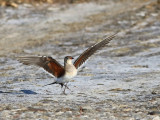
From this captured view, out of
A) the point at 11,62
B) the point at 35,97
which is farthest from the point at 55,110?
the point at 11,62

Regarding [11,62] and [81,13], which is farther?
[81,13]

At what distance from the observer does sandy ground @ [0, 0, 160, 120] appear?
276 inches

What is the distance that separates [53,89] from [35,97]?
4.20 ft

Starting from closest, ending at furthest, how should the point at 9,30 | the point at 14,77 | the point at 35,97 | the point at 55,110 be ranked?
the point at 55,110
the point at 35,97
the point at 14,77
the point at 9,30

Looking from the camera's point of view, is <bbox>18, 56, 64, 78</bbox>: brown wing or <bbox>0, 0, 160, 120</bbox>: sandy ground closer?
<bbox>0, 0, 160, 120</bbox>: sandy ground

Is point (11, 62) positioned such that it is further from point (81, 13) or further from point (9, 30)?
point (81, 13)

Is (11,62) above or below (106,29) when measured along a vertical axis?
below

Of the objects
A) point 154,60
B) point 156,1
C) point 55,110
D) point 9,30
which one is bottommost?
point 55,110

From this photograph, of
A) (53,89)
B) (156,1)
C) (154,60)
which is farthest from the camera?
(156,1)

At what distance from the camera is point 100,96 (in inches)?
323

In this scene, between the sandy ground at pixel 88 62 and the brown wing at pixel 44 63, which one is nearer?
the sandy ground at pixel 88 62

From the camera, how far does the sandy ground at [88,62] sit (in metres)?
7.01

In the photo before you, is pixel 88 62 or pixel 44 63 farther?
pixel 88 62

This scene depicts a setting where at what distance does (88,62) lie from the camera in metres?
12.5
